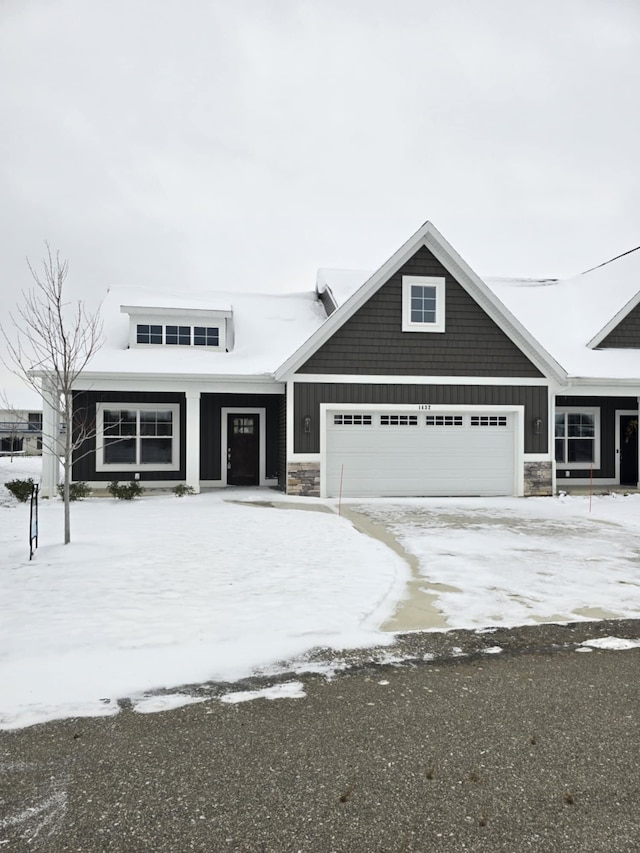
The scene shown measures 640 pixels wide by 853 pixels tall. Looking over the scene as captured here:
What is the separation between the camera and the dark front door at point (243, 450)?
17.9m

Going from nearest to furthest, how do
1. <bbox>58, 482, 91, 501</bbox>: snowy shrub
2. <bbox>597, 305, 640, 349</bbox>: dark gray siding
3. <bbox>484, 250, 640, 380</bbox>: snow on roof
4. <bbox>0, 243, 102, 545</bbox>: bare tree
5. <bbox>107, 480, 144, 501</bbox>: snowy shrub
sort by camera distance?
<bbox>0, 243, 102, 545</bbox>: bare tree < <bbox>58, 482, 91, 501</bbox>: snowy shrub < <bbox>107, 480, 144, 501</bbox>: snowy shrub < <bbox>484, 250, 640, 380</bbox>: snow on roof < <bbox>597, 305, 640, 349</bbox>: dark gray siding

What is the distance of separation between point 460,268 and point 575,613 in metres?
11.5

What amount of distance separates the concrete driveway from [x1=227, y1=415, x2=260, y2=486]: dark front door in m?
4.94

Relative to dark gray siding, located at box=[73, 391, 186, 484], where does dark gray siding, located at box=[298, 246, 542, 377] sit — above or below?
above

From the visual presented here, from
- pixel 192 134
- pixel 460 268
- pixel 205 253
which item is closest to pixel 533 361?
pixel 460 268

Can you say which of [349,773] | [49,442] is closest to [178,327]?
[49,442]

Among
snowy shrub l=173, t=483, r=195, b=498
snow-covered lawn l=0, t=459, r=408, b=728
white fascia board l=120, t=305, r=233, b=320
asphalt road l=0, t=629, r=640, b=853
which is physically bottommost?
asphalt road l=0, t=629, r=640, b=853

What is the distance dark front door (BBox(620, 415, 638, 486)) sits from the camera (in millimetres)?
18797

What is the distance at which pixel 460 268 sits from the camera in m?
15.6

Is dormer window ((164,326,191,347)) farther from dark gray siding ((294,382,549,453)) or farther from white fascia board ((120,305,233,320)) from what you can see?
dark gray siding ((294,382,549,453))

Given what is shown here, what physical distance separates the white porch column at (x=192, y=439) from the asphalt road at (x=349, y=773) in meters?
11.8

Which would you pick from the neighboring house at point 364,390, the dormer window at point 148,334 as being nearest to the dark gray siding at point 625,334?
the neighboring house at point 364,390

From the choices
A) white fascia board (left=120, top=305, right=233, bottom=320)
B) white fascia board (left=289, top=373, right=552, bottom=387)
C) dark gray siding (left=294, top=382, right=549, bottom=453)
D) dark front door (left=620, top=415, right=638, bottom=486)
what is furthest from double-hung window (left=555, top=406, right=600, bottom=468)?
white fascia board (left=120, top=305, right=233, bottom=320)

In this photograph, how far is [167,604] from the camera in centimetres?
584
